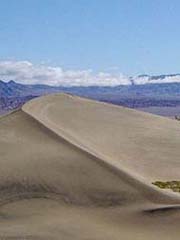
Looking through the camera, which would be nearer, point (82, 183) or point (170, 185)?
point (82, 183)

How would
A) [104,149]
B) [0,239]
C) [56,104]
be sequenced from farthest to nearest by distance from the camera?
[56,104]
[104,149]
[0,239]

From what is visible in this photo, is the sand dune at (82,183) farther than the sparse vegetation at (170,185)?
No

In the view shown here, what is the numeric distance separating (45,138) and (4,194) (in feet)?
49.7

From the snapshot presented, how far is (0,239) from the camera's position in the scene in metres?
27.0

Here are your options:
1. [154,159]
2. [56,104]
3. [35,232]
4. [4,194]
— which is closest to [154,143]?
[154,159]

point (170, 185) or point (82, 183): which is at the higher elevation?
point (82, 183)

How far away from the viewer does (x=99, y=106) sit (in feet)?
268

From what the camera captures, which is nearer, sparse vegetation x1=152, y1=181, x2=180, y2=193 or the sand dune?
the sand dune

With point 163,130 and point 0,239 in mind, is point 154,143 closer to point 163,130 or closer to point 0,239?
point 163,130

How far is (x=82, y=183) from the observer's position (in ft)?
119

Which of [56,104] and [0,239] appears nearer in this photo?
[0,239]

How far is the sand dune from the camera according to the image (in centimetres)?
2891

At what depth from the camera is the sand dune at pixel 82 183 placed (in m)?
28.9

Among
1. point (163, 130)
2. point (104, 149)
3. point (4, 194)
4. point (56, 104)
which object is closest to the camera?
point (4, 194)
